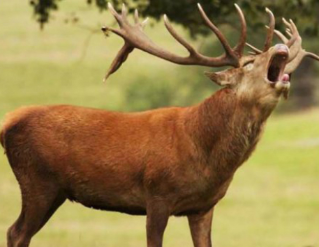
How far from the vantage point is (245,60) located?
10.4 meters

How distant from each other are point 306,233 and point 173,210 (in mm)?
12671

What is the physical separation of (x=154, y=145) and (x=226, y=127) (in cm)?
63

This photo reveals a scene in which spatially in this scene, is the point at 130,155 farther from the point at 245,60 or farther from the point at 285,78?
the point at 285,78

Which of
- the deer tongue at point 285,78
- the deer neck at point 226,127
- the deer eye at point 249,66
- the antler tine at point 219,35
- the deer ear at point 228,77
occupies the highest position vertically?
the antler tine at point 219,35

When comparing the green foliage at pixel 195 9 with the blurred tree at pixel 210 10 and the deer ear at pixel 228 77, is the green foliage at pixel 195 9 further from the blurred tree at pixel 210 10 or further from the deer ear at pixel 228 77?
the deer ear at pixel 228 77

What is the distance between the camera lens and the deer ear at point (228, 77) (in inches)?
408

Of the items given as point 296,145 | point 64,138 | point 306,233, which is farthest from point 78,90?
point 64,138

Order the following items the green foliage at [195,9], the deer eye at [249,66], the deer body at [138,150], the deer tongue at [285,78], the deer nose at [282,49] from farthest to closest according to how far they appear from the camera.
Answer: the green foliage at [195,9], the deer body at [138,150], the deer eye at [249,66], the deer tongue at [285,78], the deer nose at [282,49]

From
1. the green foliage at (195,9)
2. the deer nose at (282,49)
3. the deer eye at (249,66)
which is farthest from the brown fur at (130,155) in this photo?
the green foliage at (195,9)

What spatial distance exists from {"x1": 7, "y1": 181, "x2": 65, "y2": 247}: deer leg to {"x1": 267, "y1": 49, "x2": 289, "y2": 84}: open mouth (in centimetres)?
223

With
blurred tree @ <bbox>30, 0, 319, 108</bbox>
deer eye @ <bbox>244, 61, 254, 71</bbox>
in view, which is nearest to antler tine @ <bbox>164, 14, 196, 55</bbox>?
deer eye @ <bbox>244, 61, 254, 71</bbox>

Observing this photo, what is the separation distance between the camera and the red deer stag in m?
10.4

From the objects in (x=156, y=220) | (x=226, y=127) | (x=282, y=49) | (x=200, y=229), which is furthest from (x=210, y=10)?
(x=282, y=49)

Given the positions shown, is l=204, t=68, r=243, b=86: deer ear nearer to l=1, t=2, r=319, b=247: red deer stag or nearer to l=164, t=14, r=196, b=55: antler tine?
l=1, t=2, r=319, b=247: red deer stag
